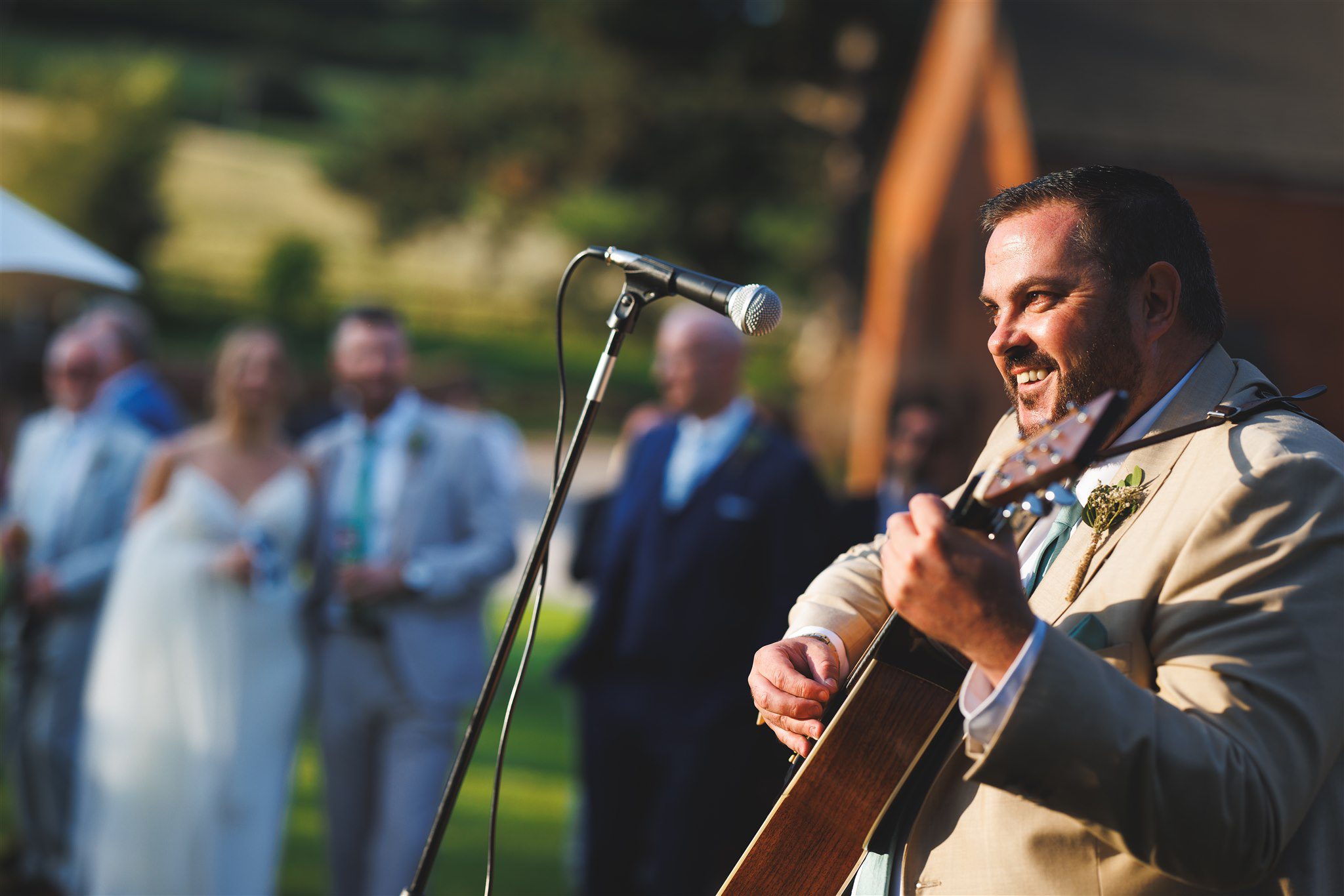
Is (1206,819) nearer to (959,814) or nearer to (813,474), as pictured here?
(959,814)

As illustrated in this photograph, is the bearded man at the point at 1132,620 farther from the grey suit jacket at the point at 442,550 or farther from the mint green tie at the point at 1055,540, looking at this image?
the grey suit jacket at the point at 442,550

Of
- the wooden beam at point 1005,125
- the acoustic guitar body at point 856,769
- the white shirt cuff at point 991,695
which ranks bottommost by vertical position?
the acoustic guitar body at point 856,769

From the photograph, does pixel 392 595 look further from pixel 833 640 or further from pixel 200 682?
pixel 833 640

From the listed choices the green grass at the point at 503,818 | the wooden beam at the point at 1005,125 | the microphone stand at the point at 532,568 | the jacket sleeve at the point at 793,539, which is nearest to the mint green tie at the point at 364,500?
the green grass at the point at 503,818

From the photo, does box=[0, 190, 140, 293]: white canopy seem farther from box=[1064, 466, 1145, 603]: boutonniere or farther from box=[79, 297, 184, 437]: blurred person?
box=[1064, 466, 1145, 603]: boutonniere

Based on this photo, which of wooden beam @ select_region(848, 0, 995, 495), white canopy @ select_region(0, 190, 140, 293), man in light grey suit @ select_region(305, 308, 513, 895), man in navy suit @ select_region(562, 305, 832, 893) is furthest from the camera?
wooden beam @ select_region(848, 0, 995, 495)

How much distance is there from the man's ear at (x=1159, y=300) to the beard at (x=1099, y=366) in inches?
1.9

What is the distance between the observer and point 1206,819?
74.9 inches

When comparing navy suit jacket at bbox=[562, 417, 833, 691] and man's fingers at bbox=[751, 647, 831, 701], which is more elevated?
man's fingers at bbox=[751, 647, 831, 701]

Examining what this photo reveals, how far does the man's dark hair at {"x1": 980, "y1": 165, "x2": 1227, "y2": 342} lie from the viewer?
7.70 ft

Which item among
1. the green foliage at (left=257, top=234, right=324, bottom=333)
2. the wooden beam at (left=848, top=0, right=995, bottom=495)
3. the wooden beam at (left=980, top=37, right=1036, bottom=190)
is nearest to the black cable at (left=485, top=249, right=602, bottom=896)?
the wooden beam at (left=980, top=37, right=1036, bottom=190)

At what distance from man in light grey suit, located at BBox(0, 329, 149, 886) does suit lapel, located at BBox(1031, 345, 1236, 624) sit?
6102 millimetres

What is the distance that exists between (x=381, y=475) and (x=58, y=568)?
7.60 feet

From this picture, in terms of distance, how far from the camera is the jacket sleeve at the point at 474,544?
5.89 metres
